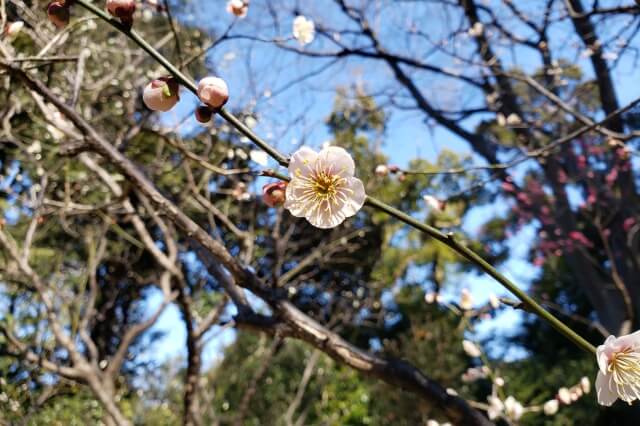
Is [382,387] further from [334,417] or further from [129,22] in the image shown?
[129,22]

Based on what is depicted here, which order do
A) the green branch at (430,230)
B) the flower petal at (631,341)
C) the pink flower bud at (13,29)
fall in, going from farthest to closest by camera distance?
the pink flower bud at (13,29)
the flower petal at (631,341)
the green branch at (430,230)

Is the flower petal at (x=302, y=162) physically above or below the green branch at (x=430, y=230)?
above

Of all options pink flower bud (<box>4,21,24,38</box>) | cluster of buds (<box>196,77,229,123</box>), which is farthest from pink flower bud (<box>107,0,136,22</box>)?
pink flower bud (<box>4,21,24,38</box>)

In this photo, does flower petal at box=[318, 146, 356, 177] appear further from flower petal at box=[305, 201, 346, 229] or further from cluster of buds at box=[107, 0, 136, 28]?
cluster of buds at box=[107, 0, 136, 28]

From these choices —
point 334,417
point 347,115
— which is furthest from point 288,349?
point 347,115

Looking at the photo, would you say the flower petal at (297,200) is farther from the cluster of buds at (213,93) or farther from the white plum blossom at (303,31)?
the white plum blossom at (303,31)

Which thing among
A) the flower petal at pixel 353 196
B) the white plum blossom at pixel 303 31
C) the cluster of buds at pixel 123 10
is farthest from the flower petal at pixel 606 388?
the white plum blossom at pixel 303 31
